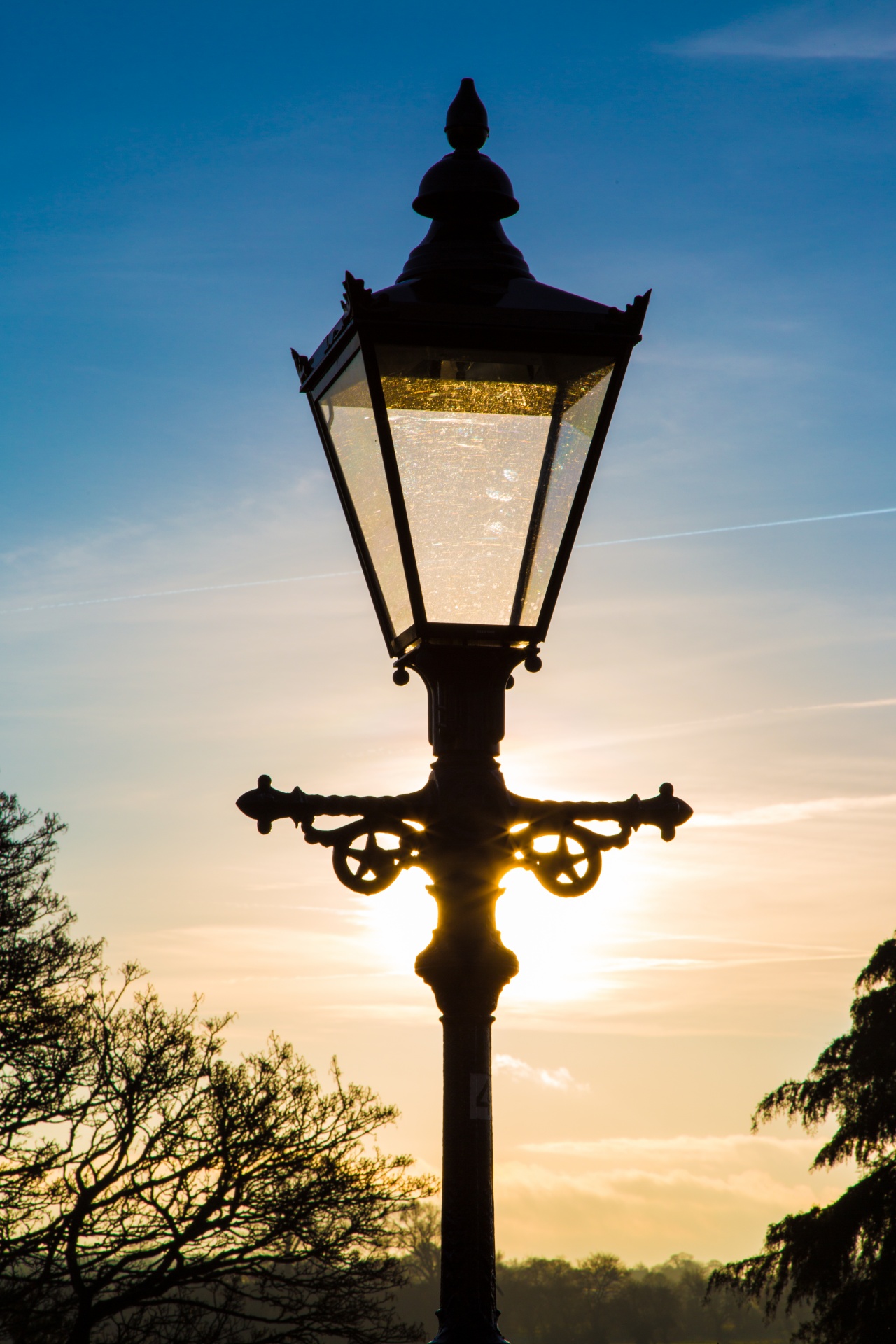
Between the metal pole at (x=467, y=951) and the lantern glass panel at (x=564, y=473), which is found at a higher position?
the lantern glass panel at (x=564, y=473)

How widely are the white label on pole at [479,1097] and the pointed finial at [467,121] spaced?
227cm

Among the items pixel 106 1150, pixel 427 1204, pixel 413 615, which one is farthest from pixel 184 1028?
pixel 413 615

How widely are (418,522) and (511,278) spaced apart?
60 cm

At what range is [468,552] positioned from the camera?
2861mm

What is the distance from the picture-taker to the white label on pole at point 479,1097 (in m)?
2.71

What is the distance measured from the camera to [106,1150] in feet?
62.1

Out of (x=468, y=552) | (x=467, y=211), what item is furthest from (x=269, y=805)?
(x=467, y=211)

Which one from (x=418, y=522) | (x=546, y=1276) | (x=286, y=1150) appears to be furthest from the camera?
(x=546, y=1276)

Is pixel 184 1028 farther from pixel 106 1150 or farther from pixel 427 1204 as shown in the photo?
pixel 427 1204

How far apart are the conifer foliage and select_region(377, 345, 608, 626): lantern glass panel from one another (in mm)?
19002

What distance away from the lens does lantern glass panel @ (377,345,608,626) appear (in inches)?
111

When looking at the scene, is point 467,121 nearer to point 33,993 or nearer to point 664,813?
point 664,813

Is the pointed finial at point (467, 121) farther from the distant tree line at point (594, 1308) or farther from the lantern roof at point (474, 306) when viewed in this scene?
the distant tree line at point (594, 1308)

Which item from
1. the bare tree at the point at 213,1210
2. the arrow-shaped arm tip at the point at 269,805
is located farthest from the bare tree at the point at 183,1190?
the arrow-shaped arm tip at the point at 269,805
